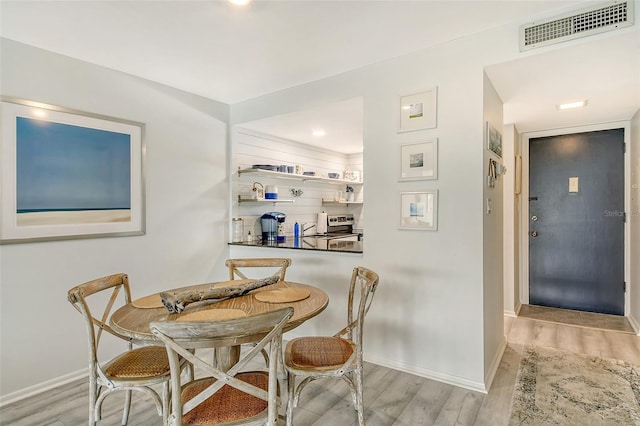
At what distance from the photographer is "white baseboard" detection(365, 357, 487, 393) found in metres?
2.38

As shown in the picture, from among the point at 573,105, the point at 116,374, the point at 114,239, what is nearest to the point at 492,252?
the point at 573,105

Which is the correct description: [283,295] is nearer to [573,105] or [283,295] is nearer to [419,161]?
[419,161]

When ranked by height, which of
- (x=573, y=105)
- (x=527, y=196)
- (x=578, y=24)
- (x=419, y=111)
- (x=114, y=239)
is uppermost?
(x=578, y=24)

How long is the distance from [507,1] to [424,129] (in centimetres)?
89

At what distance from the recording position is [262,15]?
2.10 metres

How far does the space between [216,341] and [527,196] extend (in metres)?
4.53

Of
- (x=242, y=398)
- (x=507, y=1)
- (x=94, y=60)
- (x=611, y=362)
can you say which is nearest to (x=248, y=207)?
(x=94, y=60)

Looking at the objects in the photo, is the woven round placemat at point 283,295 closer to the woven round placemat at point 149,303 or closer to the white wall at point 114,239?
the woven round placemat at point 149,303

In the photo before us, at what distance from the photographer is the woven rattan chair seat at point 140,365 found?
5.61 ft

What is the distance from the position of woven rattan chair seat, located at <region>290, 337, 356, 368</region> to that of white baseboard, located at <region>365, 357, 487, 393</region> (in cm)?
87

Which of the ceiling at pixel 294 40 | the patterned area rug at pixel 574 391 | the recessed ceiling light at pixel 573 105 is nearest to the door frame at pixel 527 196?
the ceiling at pixel 294 40

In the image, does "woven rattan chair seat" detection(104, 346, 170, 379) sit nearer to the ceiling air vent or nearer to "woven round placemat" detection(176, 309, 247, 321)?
"woven round placemat" detection(176, 309, 247, 321)

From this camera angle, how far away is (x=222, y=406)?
1453mm

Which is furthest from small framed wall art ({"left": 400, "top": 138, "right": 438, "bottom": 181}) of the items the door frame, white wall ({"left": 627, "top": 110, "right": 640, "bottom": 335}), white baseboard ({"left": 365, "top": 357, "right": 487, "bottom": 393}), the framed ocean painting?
the door frame
